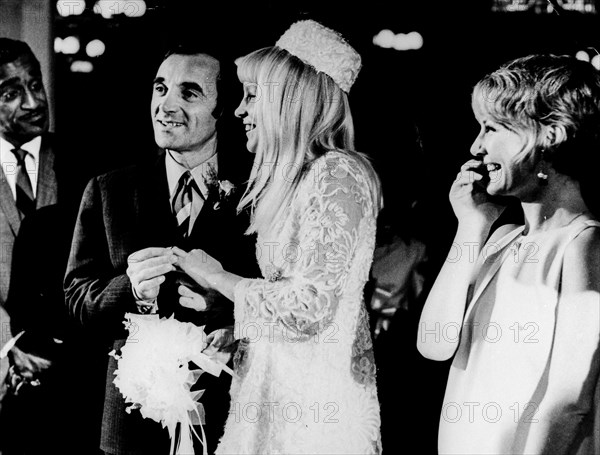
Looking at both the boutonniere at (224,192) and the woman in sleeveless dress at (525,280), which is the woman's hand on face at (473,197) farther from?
the boutonniere at (224,192)

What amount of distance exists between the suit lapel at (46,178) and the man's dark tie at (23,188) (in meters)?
0.03

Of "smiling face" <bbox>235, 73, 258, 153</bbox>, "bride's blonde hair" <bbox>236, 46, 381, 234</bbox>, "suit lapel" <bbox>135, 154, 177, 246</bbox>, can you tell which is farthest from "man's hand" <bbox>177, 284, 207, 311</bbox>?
"smiling face" <bbox>235, 73, 258, 153</bbox>

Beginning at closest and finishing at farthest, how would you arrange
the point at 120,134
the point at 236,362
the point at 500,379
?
the point at 500,379 < the point at 236,362 < the point at 120,134

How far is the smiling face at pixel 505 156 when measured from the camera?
259cm

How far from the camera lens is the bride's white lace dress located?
254 centimetres

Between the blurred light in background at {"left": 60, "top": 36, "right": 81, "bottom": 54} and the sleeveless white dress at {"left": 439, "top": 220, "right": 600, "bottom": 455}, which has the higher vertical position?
the blurred light in background at {"left": 60, "top": 36, "right": 81, "bottom": 54}

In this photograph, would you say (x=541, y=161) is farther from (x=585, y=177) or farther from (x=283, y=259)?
(x=283, y=259)

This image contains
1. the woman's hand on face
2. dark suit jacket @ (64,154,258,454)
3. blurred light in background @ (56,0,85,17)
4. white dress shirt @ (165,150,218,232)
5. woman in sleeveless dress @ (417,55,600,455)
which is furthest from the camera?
blurred light in background @ (56,0,85,17)

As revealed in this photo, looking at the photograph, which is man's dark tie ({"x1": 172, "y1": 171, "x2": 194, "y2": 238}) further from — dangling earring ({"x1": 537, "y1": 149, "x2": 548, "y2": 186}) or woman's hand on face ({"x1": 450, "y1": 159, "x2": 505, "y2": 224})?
dangling earring ({"x1": 537, "y1": 149, "x2": 548, "y2": 186})

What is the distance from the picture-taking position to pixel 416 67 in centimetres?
278

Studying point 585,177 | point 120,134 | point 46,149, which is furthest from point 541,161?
point 46,149

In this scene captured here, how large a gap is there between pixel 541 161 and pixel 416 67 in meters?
0.56

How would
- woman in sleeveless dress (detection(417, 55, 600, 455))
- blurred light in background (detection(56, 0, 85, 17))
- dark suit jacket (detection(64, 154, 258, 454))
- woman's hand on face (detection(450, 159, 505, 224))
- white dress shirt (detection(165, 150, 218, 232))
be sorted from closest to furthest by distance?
woman in sleeveless dress (detection(417, 55, 600, 455)), woman's hand on face (detection(450, 159, 505, 224)), dark suit jacket (detection(64, 154, 258, 454)), white dress shirt (detection(165, 150, 218, 232)), blurred light in background (detection(56, 0, 85, 17))

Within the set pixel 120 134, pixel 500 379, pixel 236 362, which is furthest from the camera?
pixel 120 134
